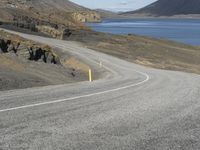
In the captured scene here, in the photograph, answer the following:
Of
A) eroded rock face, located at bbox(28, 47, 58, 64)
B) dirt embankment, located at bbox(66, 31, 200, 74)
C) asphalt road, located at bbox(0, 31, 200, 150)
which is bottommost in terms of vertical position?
dirt embankment, located at bbox(66, 31, 200, 74)

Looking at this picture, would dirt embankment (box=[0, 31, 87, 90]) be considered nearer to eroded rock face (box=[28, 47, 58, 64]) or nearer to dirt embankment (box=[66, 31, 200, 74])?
eroded rock face (box=[28, 47, 58, 64])

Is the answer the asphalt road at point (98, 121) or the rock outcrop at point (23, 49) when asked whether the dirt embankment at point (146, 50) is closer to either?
the rock outcrop at point (23, 49)

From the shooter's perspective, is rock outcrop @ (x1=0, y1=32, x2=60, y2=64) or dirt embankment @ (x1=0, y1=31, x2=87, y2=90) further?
rock outcrop @ (x1=0, y1=32, x2=60, y2=64)

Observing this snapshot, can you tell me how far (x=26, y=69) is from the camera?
26.4m

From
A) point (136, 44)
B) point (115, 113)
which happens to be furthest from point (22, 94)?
point (136, 44)

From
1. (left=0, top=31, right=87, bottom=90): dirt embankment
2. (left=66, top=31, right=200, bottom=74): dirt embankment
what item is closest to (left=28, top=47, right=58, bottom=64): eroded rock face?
(left=0, top=31, right=87, bottom=90): dirt embankment

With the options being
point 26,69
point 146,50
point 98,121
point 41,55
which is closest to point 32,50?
point 41,55

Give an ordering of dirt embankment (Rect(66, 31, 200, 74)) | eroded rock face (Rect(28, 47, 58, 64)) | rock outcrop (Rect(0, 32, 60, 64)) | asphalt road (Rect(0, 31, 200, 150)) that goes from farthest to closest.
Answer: dirt embankment (Rect(66, 31, 200, 74)) → eroded rock face (Rect(28, 47, 58, 64)) → rock outcrop (Rect(0, 32, 60, 64)) → asphalt road (Rect(0, 31, 200, 150))

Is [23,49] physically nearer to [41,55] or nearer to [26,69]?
[41,55]

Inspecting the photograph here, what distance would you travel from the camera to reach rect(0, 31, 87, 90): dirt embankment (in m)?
21.0

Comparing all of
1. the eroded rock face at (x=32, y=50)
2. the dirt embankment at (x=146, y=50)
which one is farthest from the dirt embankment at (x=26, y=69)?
the dirt embankment at (x=146, y=50)

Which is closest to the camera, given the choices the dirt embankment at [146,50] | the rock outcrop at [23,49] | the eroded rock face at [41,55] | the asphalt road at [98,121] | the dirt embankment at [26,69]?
the asphalt road at [98,121]

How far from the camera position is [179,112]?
11727 mm

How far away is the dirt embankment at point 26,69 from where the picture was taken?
20969 mm
